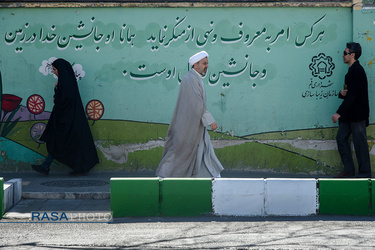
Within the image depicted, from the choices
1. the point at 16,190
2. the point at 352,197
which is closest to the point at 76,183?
the point at 16,190

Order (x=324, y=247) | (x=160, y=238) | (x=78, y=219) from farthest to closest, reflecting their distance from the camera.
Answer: (x=78, y=219) < (x=160, y=238) < (x=324, y=247)

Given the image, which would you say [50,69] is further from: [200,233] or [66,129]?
[200,233]

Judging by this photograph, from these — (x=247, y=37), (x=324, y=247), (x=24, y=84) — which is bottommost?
(x=324, y=247)

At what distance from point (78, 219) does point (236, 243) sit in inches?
79.8

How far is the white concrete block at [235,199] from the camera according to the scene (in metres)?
6.93

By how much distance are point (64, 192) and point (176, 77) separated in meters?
3.04

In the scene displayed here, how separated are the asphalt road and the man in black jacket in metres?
2.98

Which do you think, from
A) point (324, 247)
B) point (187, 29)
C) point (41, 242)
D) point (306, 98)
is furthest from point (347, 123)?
point (41, 242)

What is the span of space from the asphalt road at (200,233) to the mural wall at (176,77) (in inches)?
135

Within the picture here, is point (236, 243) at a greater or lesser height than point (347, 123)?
lesser

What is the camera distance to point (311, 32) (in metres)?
10.2

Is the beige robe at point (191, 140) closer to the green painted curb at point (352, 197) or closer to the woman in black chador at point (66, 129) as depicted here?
the green painted curb at point (352, 197)

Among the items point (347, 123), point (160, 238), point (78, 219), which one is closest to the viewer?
point (160, 238)

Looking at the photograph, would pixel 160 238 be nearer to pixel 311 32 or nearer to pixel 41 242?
pixel 41 242
